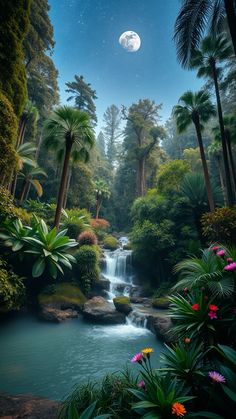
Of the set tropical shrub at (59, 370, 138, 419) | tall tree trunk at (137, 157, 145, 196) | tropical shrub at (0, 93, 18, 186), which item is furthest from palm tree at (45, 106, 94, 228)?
tall tree trunk at (137, 157, 145, 196)

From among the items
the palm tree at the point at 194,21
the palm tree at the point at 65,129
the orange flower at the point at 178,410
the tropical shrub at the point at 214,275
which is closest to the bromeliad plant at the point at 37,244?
the palm tree at the point at 65,129

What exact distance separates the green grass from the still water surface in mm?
1016

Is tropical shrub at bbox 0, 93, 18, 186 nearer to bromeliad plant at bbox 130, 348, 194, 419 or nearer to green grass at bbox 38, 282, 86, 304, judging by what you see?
green grass at bbox 38, 282, 86, 304

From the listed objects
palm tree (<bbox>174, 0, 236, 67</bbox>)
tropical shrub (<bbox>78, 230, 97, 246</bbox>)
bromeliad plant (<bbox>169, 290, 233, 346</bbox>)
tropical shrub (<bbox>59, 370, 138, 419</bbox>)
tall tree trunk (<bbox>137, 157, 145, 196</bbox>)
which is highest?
tall tree trunk (<bbox>137, 157, 145, 196</bbox>)

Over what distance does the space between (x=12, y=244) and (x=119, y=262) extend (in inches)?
400

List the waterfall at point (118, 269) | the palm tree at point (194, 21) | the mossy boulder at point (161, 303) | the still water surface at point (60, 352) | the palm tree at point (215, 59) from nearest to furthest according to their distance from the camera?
the still water surface at point (60, 352) < the palm tree at point (194, 21) < the mossy boulder at point (161, 303) < the palm tree at point (215, 59) < the waterfall at point (118, 269)

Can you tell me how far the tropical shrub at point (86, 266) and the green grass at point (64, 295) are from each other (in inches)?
32.2

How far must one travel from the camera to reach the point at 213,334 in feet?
10.6

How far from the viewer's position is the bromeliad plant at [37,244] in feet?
30.6

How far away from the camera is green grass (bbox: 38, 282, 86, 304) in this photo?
409 inches

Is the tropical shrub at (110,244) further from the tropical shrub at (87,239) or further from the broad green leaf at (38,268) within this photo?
the broad green leaf at (38,268)

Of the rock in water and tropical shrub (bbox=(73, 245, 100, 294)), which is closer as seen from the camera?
the rock in water

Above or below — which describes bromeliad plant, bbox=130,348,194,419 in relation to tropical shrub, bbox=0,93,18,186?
below

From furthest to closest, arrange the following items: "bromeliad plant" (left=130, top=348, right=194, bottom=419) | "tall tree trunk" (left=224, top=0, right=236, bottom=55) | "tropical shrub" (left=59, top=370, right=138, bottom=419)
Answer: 1. "tall tree trunk" (left=224, top=0, right=236, bottom=55)
2. "tropical shrub" (left=59, top=370, right=138, bottom=419)
3. "bromeliad plant" (left=130, top=348, right=194, bottom=419)
